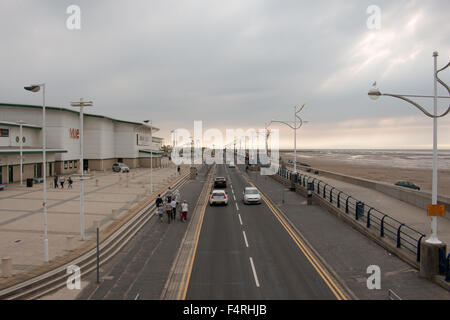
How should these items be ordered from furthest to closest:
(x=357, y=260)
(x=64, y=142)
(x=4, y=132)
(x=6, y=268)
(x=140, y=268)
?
(x=64, y=142), (x=4, y=132), (x=357, y=260), (x=140, y=268), (x=6, y=268)

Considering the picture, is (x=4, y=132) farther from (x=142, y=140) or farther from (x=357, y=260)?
(x=357, y=260)

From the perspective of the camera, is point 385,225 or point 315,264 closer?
point 315,264

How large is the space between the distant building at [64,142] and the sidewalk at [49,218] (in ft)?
21.8

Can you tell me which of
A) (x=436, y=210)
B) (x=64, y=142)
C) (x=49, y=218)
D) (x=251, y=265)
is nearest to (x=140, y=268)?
(x=251, y=265)

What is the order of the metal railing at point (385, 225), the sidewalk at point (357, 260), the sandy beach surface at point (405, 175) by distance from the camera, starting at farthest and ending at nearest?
the sandy beach surface at point (405, 175)
the metal railing at point (385, 225)
the sidewalk at point (357, 260)

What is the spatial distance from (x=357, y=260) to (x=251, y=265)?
4.76m

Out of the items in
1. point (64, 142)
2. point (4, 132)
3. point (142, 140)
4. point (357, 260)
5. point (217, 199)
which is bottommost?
point (357, 260)

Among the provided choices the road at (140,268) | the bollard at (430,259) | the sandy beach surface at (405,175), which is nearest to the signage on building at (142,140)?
the sandy beach surface at (405,175)

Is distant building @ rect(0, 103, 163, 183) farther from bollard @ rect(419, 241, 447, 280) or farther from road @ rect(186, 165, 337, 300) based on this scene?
bollard @ rect(419, 241, 447, 280)

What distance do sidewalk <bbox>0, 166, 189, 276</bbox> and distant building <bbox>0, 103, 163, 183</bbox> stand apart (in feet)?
21.8

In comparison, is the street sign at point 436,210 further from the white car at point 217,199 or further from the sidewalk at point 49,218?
the white car at point 217,199

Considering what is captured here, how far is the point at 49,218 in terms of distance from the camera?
20453mm

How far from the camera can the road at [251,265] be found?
10539 millimetres
